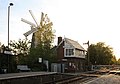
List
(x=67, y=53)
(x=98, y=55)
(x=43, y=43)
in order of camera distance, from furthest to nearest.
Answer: (x=98, y=55) → (x=67, y=53) → (x=43, y=43)

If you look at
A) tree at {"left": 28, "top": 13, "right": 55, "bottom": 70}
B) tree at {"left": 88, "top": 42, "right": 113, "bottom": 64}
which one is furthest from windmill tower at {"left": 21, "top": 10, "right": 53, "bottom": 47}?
tree at {"left": 88, "top": 42, "right": 113, "bottom": 64}

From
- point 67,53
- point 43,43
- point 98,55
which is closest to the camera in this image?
point 43,43

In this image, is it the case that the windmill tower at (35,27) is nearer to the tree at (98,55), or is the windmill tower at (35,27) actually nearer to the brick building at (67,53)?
the brick building at (67,53)

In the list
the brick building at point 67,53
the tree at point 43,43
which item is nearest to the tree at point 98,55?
the brick building at point 67,53

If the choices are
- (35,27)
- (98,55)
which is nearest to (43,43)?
(35,27)

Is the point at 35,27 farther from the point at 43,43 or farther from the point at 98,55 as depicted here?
the point at 98,55

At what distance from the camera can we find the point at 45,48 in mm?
56688

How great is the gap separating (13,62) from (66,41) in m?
34.8

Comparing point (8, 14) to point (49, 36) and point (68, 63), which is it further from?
point (68, 63)

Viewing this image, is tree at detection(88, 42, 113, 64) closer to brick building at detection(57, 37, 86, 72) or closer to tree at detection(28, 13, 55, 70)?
brick building at detection(57, 37, 86, 72)

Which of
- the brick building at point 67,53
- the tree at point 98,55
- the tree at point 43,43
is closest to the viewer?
the tree at point 43,43

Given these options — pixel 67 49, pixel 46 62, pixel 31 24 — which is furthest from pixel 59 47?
pixel 46 62

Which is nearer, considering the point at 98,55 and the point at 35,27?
the point at 35,27

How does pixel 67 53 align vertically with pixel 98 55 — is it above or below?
below
